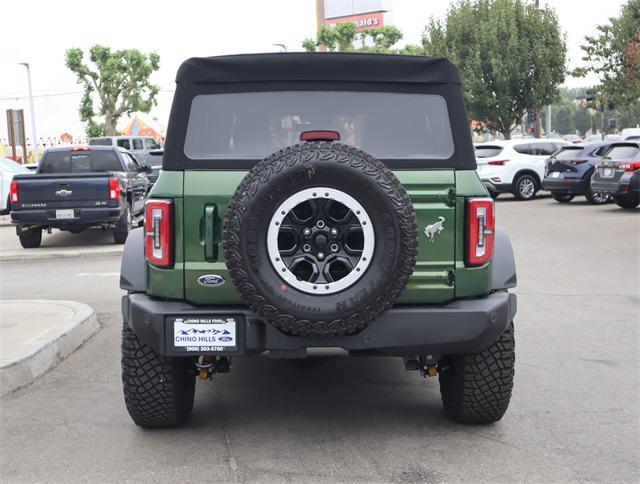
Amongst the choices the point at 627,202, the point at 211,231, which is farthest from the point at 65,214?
the point at 627,202

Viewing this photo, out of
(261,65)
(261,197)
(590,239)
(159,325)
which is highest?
(261,65)

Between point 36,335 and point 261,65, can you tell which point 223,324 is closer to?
point 261,65

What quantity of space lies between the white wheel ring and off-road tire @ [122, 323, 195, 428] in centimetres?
103

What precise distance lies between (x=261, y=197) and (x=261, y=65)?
988 mm

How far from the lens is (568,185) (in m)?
24.5

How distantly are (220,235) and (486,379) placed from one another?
1650mm

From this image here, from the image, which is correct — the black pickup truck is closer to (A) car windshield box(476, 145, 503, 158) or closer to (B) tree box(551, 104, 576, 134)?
(A) car windshield box(476, 145, 503, 158)

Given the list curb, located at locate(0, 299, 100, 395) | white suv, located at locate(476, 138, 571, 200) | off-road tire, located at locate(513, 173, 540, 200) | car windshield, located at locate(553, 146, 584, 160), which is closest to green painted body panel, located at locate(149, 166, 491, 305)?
curb, located at locate(0, 299, 100, 395)

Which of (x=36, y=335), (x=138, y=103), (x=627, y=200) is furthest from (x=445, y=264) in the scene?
(x=138, y=103)

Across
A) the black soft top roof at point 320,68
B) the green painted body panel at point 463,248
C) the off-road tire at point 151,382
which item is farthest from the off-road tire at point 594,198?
the off-road tire at point 151,382

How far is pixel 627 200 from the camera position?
889 inches

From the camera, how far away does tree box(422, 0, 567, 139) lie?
48938mm

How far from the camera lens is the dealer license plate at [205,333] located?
486 cm

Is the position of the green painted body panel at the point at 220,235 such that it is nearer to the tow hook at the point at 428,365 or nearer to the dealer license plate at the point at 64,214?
the tow hook at the point at 428,365
